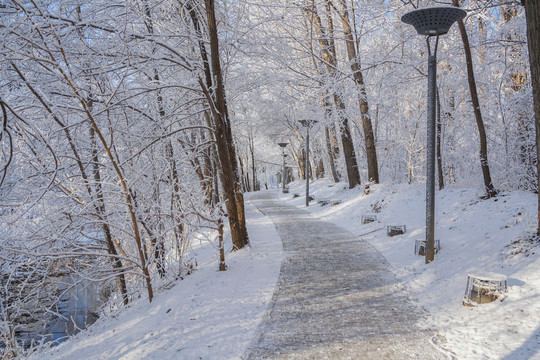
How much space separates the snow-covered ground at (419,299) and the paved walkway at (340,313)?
238mm

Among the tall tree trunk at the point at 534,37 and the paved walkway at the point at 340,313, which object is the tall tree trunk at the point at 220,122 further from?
the tall tree trunk at the point at 534,37

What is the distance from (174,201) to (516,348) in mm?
5836

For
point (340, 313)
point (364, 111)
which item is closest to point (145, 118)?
point (340, 313)

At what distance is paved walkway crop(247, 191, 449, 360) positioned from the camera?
3746mm

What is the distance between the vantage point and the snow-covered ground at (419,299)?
12.6ft

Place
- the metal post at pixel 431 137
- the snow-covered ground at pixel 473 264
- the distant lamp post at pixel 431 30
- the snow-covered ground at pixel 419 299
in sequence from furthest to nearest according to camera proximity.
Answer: the metal post at pixel 431 137
the distant lamp post at pixel 431 30
the snow-covered ground at pixel 419 299
the snow-covered ground at pixel 473 264

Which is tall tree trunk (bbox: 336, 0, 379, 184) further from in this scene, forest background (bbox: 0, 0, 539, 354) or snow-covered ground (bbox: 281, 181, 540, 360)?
snow-covered ground (bbox: 281, 181, 540, 360)

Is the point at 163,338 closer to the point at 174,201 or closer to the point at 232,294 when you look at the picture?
the point at 232,294

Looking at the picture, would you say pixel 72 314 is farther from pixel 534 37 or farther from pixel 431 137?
pixel 534 37

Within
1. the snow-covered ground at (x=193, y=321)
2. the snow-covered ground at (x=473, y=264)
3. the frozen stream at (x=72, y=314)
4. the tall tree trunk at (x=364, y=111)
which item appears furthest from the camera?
the tall tree trunk at (x=364, y=111)

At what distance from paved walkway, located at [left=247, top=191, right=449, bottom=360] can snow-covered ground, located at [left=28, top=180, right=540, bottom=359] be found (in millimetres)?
238

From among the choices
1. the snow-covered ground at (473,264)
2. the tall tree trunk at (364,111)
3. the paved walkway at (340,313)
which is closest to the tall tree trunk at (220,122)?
the paved walkway at (340,313)

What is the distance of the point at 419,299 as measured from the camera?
16.4ft

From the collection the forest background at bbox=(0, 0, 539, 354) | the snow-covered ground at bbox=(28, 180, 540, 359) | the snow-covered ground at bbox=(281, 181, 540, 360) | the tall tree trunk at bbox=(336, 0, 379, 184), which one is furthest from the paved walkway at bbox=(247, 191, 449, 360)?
the tall tree trunk at bbox=(336, 0, 379, 184)
